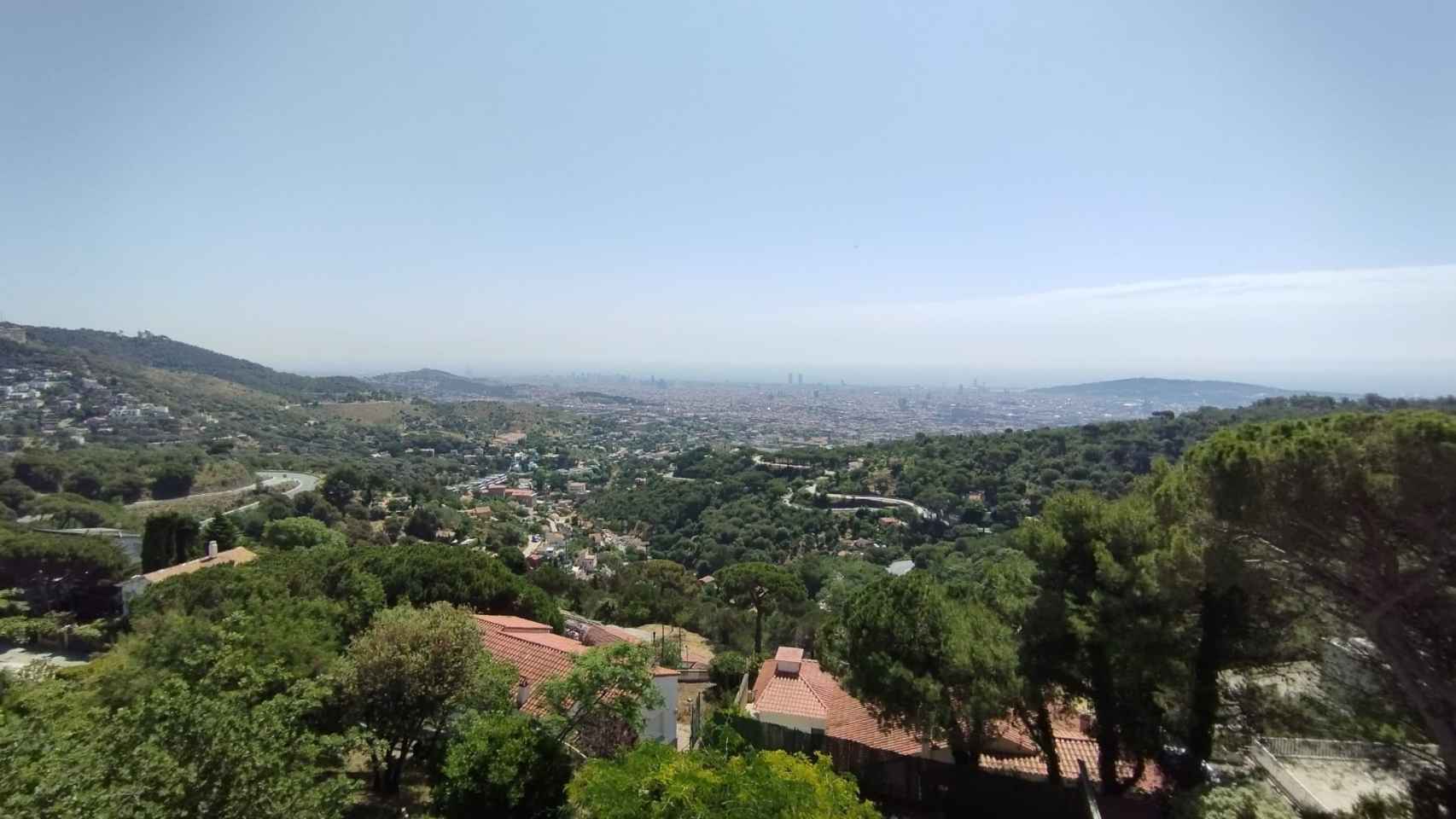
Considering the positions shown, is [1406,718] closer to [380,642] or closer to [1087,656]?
[1087,656]

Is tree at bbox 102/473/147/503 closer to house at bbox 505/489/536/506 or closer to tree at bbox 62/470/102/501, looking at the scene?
tree at bbox 62/470/102/501

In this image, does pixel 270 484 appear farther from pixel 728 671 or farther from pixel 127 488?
pixel 728 671

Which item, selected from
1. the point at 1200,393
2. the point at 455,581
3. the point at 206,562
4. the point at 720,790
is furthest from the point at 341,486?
the point at 1200,393

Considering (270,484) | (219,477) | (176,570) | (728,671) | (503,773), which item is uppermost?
(503,773)

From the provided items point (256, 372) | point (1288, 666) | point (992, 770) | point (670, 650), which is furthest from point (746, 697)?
point (256, 372)

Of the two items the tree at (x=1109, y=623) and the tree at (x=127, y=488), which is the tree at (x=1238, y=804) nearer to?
the tree at (x=1109, y=623)

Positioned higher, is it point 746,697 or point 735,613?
point 746,697
